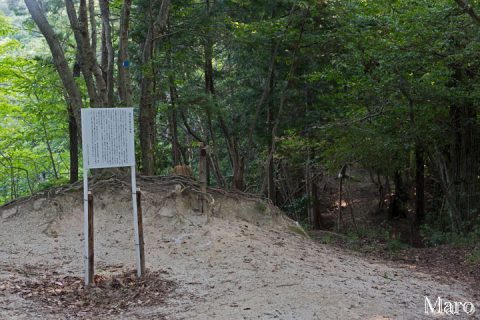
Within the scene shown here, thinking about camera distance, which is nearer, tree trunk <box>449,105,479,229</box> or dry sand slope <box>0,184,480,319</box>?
dry sand slope <box>0,184,480,319</box>

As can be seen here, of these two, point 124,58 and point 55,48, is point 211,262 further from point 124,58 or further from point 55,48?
point 55,48

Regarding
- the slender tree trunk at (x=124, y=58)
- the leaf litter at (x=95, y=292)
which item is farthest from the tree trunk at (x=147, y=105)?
the leaf litter at (x=95, y=292)

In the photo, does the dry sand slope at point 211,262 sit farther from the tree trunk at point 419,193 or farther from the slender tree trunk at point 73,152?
the tree trunk at point 419,193

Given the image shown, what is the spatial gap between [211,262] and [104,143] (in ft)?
7.56

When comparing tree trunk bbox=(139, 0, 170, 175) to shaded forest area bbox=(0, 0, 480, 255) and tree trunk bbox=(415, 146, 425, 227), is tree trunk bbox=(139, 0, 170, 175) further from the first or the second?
tree trunk bbox=(415, 146, 425, 227)

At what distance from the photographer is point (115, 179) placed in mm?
9312

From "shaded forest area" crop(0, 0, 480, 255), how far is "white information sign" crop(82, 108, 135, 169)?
3.16 metres

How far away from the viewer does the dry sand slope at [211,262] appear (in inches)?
230

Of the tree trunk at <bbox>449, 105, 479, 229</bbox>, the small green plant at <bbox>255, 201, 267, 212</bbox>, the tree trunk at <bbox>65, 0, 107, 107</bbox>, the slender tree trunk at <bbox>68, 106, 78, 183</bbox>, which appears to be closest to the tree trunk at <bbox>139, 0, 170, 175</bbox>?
the tree trunk at <bbox>65, 0, 107, 107</bbox>

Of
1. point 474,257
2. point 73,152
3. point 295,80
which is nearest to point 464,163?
point 474,257

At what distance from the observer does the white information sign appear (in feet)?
21.2

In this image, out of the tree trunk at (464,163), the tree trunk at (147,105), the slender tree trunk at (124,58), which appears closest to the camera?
the slender tree trunk at (124,58)

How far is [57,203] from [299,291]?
4798mm

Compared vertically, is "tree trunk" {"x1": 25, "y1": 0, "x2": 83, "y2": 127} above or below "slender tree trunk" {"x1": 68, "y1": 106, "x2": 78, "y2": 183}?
above
